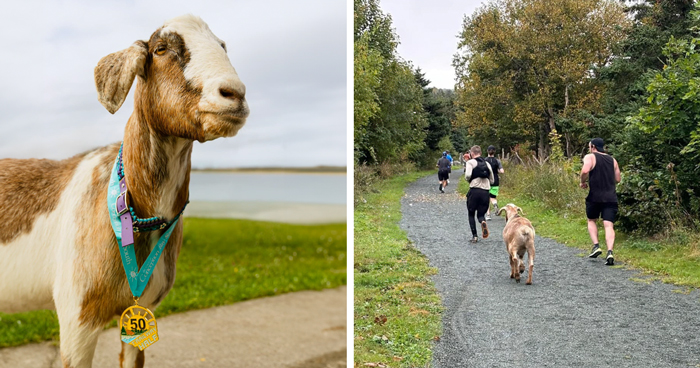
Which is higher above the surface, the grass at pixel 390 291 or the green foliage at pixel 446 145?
the green foliage at pixel 446 145

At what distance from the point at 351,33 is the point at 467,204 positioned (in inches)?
50.3

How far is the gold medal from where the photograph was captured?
1.34 meters

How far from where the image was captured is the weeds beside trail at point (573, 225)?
266 cm

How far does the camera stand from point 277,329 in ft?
13.8

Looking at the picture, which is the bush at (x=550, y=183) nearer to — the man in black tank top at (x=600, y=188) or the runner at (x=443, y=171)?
the man in black tank top at (x=600, y=188)

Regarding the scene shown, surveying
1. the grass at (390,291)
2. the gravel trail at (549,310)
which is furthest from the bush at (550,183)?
the grass at (390,291)

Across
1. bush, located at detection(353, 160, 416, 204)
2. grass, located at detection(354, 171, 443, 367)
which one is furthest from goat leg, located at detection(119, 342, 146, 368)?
bush, located at detection(353, 160, 416, 204)

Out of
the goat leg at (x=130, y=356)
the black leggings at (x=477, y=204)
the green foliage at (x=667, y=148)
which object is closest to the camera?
the goat leg at (x=130, y=356)

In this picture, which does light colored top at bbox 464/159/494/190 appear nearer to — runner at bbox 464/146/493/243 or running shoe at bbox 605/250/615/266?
runner at bbox 464/146/493/243

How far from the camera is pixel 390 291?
308cm

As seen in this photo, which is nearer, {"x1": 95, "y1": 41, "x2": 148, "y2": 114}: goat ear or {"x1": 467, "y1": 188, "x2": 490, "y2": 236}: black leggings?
{"x1": 95, "y1": 41, "x2": 148, "y2": 114}: goat ear

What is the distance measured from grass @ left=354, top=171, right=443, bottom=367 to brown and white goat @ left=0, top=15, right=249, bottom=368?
1.76 metres

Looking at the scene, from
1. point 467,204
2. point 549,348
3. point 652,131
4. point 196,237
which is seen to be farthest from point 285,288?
point 652,131

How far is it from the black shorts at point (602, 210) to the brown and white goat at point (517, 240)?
32 centimetres
